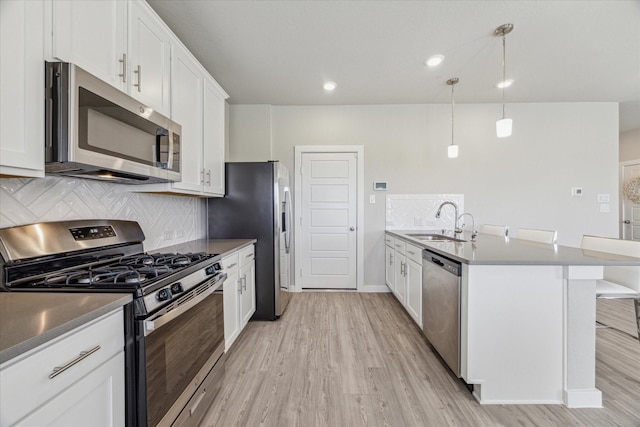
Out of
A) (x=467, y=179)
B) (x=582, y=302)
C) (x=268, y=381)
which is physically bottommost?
(x=268, y=381)

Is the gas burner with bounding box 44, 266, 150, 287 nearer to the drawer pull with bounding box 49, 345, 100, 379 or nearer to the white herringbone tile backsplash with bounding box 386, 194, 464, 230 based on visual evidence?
the drawer pull with bounding box 49, 345, 100, 379

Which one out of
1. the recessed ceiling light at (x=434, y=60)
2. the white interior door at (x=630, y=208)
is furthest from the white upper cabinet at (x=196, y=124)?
the white interior door at (x=630, y=208)

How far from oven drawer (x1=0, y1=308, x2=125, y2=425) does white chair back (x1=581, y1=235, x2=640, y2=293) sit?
118 inches

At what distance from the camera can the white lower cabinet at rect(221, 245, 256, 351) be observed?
2.12m

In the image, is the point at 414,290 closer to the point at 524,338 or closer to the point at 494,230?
the point at 524,338

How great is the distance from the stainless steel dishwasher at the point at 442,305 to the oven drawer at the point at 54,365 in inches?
70.5

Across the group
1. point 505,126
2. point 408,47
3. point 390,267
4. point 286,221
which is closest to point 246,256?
point 286,221

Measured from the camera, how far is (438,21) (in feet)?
7.11

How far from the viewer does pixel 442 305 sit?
199 centimetres

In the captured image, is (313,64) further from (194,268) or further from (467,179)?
(467,179)

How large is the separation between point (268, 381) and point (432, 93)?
11.8 feet

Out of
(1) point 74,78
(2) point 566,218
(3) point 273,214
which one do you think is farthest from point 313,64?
(2) point 566,218

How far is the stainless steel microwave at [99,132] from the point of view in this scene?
42.6 inches

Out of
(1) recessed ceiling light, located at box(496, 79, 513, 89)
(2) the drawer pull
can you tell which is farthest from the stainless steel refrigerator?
(1) recessed ceiling light, located at box(496, 79, 513, 89)
